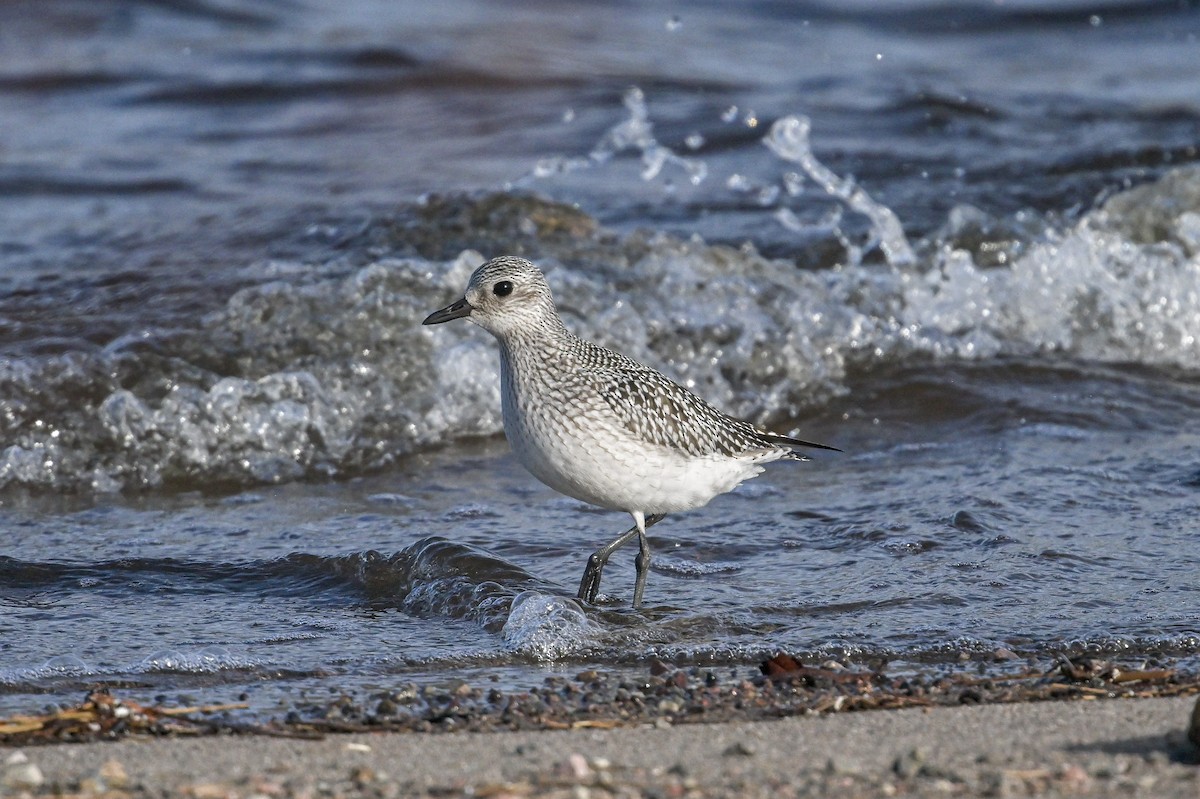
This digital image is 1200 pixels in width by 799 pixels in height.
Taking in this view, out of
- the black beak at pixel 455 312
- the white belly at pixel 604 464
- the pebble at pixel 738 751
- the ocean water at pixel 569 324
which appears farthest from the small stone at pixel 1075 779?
the black beak at pixel 455 312

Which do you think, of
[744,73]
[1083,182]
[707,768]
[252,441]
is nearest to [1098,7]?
[744,73]

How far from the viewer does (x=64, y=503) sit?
7504 mm

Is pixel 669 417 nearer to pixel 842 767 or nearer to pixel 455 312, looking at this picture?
pixel 455 312

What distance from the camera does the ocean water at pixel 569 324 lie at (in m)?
5.70

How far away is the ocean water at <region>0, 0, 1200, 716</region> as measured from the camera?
225 inches

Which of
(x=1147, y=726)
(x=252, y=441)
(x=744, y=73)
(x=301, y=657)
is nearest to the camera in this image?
(x=1147, y=726)

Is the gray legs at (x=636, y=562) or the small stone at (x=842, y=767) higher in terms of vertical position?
the small stone at (x=842, y=767)

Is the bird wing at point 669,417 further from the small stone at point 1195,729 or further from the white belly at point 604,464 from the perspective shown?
the small stone at point 1195,729

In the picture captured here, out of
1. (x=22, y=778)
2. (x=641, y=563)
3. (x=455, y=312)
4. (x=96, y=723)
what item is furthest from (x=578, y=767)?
(x=455, y=312)

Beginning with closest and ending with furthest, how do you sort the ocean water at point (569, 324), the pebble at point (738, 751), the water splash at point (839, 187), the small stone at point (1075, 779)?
the small stone at point (1075, 779) < the pebble at point (738, 751) < the ocean water at point (569, 324) < the water splash at point (839, 187)

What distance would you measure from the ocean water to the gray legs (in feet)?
0.53

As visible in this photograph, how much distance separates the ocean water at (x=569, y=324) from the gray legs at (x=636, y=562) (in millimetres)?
162

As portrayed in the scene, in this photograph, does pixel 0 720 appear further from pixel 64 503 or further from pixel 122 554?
pixel 64 503

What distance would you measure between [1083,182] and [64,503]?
8.26m
